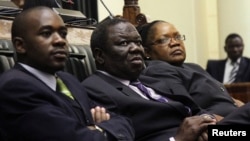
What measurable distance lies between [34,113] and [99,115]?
0.38 m

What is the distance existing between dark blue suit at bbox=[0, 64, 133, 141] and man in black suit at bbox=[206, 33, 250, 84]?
3.88 metres

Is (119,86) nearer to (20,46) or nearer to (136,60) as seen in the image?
(136,60)

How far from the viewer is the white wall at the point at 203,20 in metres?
5.78

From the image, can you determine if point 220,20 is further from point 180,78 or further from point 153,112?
point 153,112

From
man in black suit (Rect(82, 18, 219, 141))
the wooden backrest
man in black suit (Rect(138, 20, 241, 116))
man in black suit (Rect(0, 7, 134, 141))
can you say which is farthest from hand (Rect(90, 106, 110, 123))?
the wooden backrest

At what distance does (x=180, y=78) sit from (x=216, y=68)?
3.11 m

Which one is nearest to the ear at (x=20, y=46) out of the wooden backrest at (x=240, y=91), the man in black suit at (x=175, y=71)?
the man in black suit at (x=175, y=71)

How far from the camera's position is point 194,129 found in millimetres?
2068

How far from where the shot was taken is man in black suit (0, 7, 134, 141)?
167cm

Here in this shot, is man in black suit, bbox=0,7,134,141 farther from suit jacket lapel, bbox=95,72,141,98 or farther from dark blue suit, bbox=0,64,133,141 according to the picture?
suit jacket lapel, bbox=95,72,141,98

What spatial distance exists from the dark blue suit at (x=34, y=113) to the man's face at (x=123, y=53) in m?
0.56

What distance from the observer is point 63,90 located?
193 cm

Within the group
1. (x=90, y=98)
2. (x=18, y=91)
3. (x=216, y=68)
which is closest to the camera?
(x=18, y=91)

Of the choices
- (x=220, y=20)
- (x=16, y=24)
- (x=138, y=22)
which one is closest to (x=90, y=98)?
(x=16, y=24)
